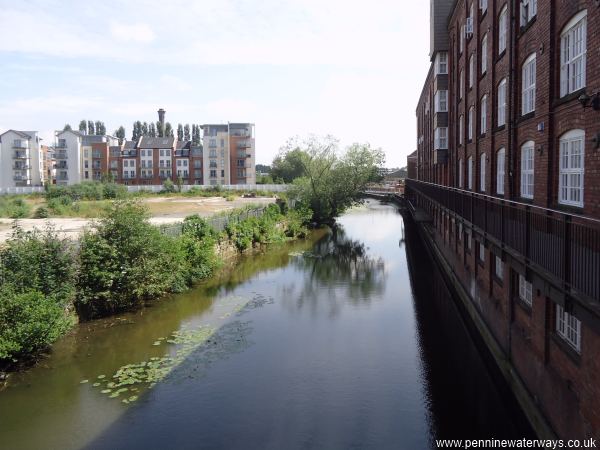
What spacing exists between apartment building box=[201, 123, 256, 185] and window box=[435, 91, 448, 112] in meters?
68.0

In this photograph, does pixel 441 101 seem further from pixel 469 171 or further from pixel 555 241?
pixel 555 241

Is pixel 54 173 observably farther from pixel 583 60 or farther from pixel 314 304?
pixel 583 60

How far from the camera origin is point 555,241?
7492 millimetres

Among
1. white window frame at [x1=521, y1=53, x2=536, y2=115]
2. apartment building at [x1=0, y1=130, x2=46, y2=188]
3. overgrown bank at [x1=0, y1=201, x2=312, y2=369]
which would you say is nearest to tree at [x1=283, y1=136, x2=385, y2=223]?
overgrown bank at [x1=0, y1=201, x2=312, y2=369]

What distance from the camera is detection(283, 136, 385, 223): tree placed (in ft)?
159

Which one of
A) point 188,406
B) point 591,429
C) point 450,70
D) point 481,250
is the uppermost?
point 450,70

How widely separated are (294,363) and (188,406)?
129 inches

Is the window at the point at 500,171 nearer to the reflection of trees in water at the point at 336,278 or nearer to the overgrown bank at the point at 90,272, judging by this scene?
the reflection of trees in water at the point at 336,278

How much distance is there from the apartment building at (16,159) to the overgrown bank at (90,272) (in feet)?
274

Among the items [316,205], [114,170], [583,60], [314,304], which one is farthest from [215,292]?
[114,170]

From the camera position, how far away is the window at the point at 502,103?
1466 cm

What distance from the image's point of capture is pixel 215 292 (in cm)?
2178

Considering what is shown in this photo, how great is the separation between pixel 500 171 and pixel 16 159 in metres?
98.2

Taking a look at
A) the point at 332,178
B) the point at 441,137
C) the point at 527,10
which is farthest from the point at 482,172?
the point at 332,178
